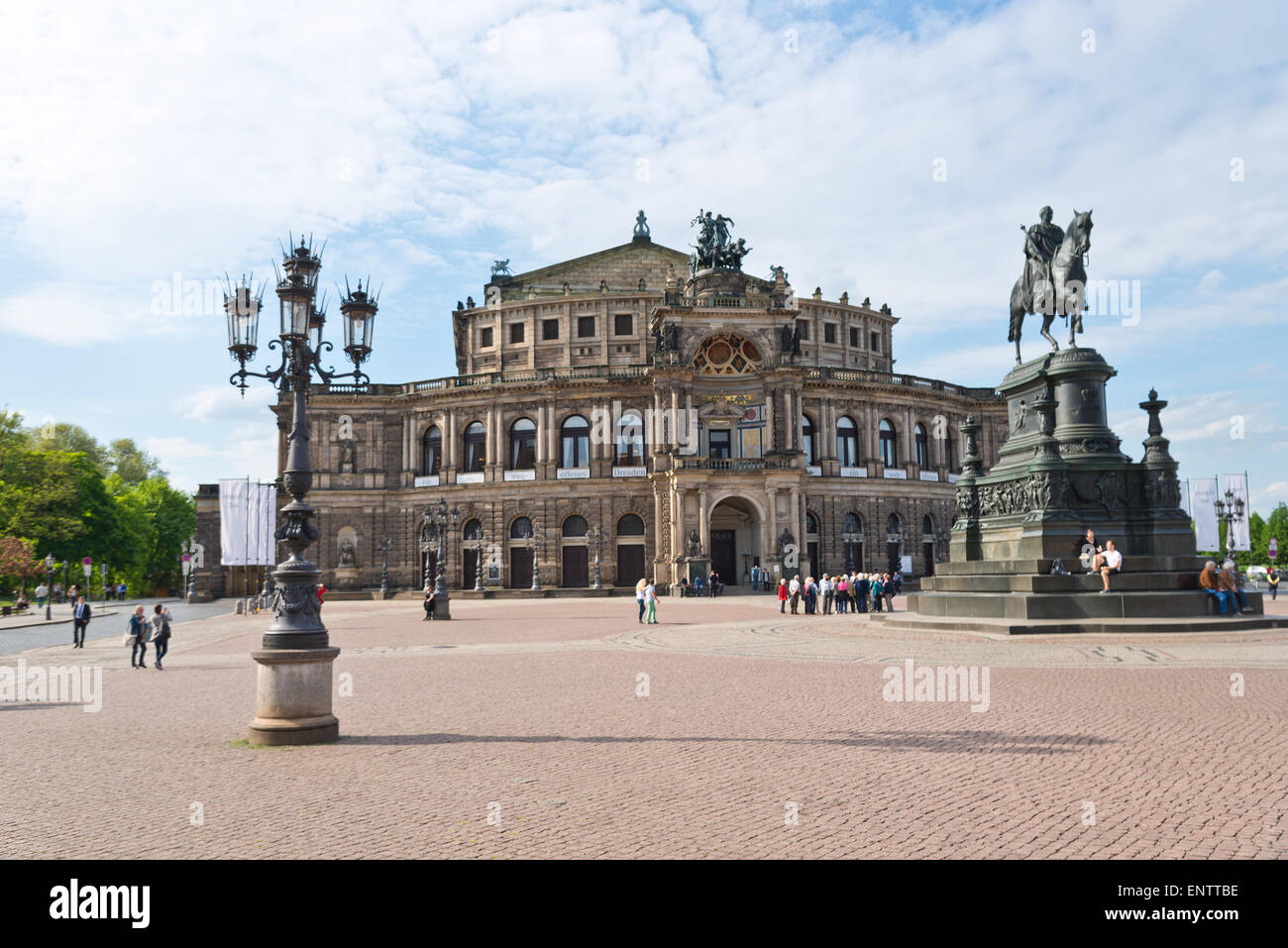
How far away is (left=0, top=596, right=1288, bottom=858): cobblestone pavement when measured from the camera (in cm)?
638

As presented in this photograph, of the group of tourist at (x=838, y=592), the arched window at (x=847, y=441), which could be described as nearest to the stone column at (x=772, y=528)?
the arched window at (x=847, y=441)

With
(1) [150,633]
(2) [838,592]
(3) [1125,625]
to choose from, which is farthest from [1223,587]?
(1) [150,633]

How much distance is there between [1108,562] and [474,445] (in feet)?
159

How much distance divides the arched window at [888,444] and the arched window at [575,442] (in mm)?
20414

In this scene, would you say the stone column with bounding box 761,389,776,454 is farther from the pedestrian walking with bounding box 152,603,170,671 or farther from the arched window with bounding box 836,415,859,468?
the pedestrian walking with bounding box 152,603,170,671

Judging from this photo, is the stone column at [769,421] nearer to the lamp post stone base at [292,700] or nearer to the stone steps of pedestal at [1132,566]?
the stone steps of pedestal at [1132,566]

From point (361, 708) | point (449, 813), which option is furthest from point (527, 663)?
point (449, 813)

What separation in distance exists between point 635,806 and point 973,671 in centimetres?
938

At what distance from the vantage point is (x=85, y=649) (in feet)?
86.8

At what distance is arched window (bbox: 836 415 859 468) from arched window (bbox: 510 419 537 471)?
818 inches

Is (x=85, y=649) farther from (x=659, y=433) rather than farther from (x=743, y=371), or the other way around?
(x=743, y=371)

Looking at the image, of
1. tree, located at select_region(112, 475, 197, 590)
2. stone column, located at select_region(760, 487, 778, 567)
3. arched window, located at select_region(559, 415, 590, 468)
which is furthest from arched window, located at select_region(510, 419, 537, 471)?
tree, located at select_region(112, 475, 197, 590)

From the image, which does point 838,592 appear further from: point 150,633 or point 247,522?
point 247,522

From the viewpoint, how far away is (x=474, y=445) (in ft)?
208
